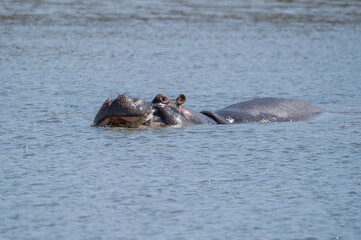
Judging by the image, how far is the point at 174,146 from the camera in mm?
8141

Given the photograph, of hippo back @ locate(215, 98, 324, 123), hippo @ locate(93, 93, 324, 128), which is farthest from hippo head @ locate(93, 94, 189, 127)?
hippo back @ locate(215, 98, 324, 123)

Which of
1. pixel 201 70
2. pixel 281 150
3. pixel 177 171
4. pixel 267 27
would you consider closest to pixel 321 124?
pixel 281 150

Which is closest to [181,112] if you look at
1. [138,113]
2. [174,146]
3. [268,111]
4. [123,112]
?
[138,113]

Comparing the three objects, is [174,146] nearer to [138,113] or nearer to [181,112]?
[138,113]

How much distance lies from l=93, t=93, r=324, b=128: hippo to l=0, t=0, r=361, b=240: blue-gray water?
194 mm

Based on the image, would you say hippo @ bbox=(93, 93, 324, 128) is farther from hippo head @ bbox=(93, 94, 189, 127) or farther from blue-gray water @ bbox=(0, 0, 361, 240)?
blue-gray water @ bbox=(0, 0, 361, 240)

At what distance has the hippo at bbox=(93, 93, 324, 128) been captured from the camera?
8695 mm

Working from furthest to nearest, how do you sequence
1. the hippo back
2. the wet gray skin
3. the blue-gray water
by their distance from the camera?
the hippo back < the wet gray skin < the blue-gray water

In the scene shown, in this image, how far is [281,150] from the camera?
817 cm

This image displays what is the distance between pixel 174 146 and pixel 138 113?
849 mm

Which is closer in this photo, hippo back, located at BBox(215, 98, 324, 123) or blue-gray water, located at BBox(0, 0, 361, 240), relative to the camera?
blue-gray water, located at BBox(0, 0, 361, 240)

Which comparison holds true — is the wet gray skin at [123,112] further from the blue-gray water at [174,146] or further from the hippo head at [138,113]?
the blue-gray water at [174,146]

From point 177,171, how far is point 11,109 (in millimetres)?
4002

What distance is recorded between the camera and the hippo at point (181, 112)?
8695 mm
